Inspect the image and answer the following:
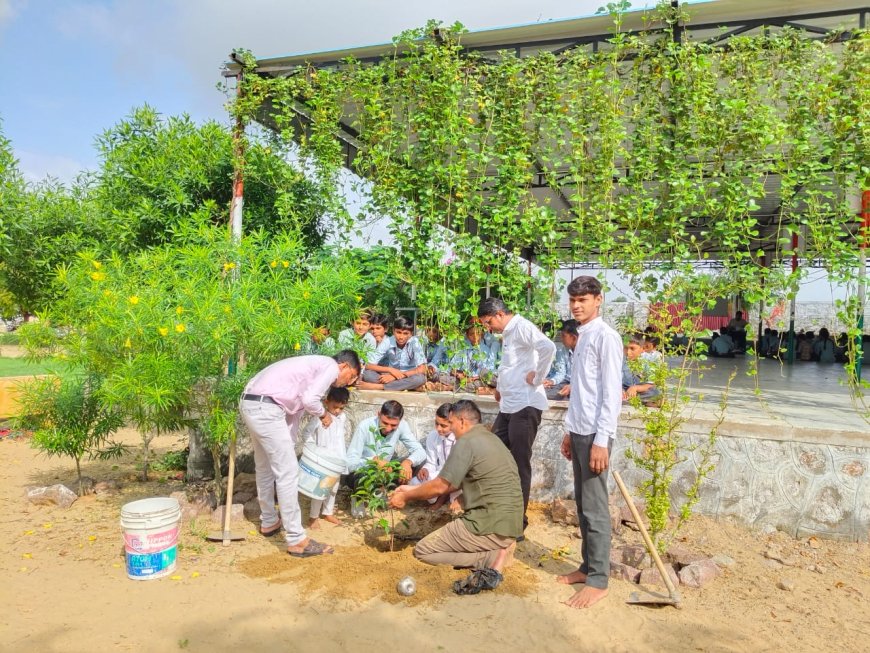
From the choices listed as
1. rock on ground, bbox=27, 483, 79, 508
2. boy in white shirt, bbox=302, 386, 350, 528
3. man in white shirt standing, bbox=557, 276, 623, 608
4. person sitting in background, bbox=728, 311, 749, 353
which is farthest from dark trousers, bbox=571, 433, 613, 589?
person sitting in background, bbox=728, 311, 749, 353

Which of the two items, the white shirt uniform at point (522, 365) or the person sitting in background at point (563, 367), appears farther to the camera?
the person sitting in background at point (563, 367)

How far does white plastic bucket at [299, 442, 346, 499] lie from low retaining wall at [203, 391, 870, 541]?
222 centimetres

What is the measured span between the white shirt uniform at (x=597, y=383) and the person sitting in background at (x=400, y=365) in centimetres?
241

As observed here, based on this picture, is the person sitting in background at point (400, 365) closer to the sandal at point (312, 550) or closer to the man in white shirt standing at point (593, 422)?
the sandal at point (312, 550)

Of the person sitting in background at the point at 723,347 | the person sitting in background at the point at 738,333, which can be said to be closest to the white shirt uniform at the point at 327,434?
the person sitting in background at the point at 723,347

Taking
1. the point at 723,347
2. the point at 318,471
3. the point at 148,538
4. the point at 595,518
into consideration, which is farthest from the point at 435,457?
the point at 723,347

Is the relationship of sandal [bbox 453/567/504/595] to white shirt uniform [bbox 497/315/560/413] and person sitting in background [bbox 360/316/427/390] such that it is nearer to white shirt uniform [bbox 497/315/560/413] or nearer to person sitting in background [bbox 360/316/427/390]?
white shirt uniform [bbox 497/315/560/413]

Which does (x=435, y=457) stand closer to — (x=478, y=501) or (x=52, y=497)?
(x=478, y=501)

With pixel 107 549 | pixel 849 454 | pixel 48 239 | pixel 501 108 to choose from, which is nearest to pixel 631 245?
pixel 501 108

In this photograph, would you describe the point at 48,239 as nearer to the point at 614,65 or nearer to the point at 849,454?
the point at 614,65

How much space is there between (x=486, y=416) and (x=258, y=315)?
7.12ft

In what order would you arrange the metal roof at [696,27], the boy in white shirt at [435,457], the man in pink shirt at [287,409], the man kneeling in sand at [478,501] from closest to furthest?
the man kneeling in sand at [478,501], the man in pink shirt at [287,409], the boy in white shirt at [435,457], the metal roof at [696,27]

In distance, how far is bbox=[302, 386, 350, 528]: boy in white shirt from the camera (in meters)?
4.75

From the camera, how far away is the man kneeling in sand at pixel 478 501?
3769mm
